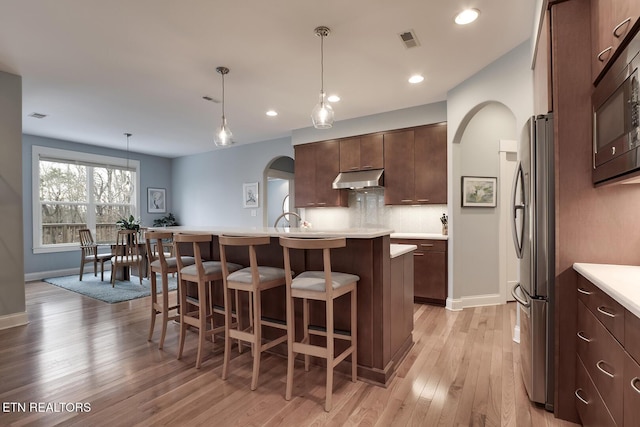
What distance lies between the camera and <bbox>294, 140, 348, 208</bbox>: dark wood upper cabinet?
5.27 metres

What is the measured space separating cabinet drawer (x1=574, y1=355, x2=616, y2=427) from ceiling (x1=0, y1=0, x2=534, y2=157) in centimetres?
250

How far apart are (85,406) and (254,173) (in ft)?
17.3

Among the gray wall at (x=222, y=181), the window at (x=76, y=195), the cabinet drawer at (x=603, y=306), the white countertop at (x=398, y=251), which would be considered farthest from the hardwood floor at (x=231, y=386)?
the gray wall at (x=222, y=181)

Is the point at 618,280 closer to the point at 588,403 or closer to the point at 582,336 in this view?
the point at 582,336

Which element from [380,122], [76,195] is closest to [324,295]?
A: [380,122]

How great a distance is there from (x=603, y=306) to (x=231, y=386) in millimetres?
2200

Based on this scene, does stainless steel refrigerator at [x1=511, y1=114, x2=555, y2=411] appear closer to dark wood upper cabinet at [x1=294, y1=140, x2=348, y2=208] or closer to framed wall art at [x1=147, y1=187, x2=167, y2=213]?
dark wood upper cabinet at [x1=294, y1=140, x2=348, y2=208]

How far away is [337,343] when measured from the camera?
2436 mm

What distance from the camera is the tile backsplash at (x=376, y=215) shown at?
186 inches

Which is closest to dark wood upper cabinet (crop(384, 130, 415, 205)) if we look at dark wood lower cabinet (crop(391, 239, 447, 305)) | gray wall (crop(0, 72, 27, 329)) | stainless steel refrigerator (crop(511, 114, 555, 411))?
dark wood lower cabinet (crop(391, 239, 447, 305))

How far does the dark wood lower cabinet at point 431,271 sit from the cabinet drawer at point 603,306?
2.34 meters

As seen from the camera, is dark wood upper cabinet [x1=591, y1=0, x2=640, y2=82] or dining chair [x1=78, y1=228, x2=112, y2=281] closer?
dark wood upper cabinet [x1=591, y1=0, x2=640, y2=82]

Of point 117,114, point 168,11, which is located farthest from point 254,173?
point 168,11

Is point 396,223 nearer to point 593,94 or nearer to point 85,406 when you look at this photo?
point 593,94
